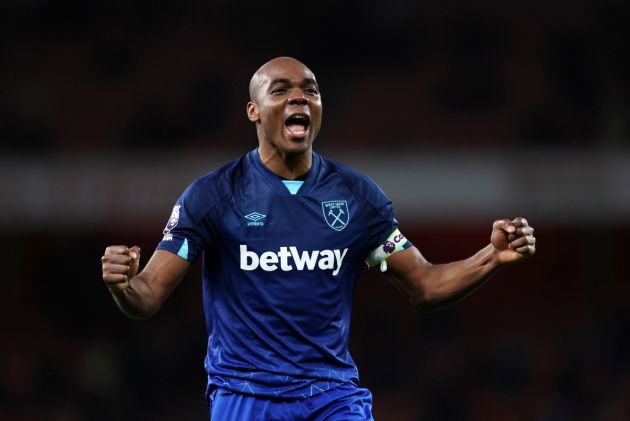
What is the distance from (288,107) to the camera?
4180 mm

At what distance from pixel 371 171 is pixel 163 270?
8148 mm

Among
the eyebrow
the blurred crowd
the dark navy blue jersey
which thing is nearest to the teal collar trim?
the dark navy blue jersey

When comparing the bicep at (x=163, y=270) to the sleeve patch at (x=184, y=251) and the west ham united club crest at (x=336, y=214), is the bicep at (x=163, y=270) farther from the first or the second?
the west ham united club crest at (x=336, y=214)

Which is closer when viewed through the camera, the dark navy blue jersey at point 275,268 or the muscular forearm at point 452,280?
the dark navy blue jersey at point 275,268

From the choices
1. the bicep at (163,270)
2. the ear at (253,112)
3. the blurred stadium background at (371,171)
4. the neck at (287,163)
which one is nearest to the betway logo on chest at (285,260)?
the bicep at (163,270)

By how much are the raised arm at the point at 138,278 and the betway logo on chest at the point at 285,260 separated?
0.80 ft

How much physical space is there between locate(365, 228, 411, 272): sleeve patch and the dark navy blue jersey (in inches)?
1.6

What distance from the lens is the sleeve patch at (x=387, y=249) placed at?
4.28m

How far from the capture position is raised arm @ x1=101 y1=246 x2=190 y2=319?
12.2 ft

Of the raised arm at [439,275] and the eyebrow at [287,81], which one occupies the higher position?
the eyebrow at [287,81]

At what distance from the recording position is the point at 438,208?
39.7 ft

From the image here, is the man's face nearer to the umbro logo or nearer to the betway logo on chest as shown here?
the umbro logo

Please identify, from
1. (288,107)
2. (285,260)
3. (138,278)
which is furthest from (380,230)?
(138,278)
